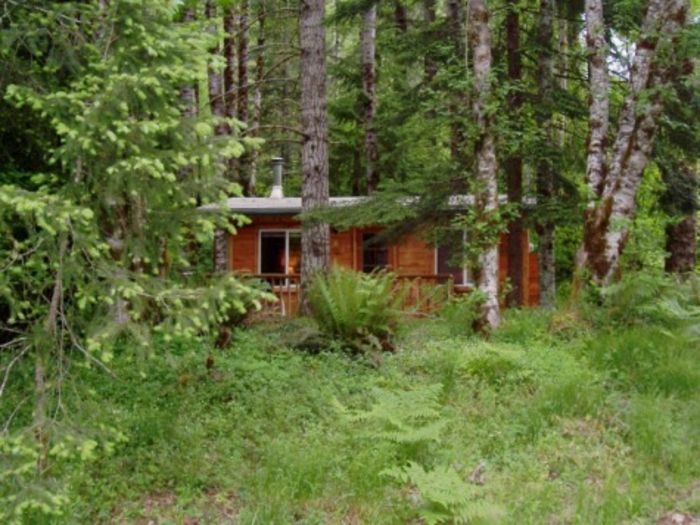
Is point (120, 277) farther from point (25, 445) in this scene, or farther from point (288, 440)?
point (288, 440)

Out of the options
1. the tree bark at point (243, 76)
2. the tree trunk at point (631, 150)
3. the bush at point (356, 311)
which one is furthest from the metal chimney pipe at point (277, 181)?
the tree trunk at point (631, 150)

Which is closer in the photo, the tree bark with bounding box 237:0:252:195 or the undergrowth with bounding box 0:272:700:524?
the undergrowth with bounding box 0:272:700:524

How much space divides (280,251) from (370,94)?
4931mm

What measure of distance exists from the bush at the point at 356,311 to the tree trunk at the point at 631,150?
8.60 feet

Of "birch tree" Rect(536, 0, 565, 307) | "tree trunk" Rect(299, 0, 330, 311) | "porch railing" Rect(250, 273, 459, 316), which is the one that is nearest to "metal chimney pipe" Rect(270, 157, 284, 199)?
"porch railing" Rect(250, 273, 459, 316)

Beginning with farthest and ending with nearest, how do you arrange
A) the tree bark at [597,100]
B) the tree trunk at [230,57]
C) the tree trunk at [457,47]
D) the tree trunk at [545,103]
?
the tree trunk at [230,57]
the tree trunk at [545,103]
the tree trunk at [457,47]
the tree bark at [597,100]

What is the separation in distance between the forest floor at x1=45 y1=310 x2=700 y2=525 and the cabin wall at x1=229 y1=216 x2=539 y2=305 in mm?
9343

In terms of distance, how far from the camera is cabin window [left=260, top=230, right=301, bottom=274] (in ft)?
57.1

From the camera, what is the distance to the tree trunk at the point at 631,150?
792 cm

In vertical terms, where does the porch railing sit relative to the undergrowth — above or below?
above

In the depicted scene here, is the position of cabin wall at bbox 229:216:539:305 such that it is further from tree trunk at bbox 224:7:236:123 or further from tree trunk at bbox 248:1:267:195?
tree trunk at bbox 248:1:267:195

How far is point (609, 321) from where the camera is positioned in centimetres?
763

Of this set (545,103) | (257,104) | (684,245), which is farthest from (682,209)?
(257,104)

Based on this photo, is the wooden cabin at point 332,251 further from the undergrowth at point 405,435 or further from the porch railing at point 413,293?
the undergrowth at point 405,435
